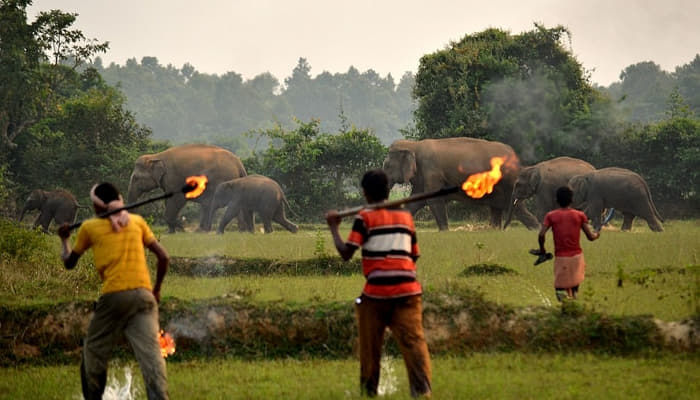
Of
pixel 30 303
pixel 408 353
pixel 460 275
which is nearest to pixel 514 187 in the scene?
pixel 460 275

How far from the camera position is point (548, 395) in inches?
299

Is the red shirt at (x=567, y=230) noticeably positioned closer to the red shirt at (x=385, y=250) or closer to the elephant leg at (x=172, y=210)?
the red shirt at (x=385, y=250)

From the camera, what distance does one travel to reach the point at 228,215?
2642 cm

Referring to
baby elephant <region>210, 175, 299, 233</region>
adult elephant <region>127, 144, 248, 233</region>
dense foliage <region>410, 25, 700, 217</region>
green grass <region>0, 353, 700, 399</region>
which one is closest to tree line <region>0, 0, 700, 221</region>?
dense foliage <region>410, 25, 700, 217</region>

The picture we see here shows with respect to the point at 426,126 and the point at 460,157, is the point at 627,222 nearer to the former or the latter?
the point at 460,157

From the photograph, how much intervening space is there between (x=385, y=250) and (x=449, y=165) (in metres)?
20.5

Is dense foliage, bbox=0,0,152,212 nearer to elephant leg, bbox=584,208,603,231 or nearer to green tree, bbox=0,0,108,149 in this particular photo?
green tree, bbox=0,0,108,149

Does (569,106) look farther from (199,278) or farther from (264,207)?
(199,278)

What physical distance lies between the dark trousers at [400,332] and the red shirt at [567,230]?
3635 millimetres

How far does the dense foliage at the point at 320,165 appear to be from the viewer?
33.6 metres

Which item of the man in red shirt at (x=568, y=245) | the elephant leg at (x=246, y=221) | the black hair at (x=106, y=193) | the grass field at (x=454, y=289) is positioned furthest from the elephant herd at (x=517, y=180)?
the black hair at (x=106, y=193)

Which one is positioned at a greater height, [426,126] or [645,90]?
[645,90]

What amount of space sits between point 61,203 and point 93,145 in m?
7.52

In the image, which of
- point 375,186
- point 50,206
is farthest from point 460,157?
point 375,186
